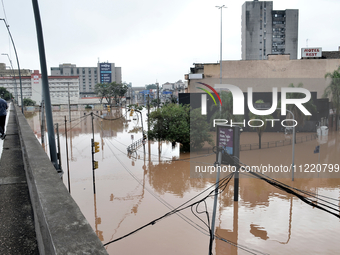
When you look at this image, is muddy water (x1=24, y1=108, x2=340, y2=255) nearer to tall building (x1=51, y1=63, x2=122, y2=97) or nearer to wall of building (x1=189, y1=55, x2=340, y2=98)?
wall of building (x1=189, y1=55, x2=340, y2=98)

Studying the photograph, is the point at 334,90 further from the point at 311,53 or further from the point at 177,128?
the point at 177,128

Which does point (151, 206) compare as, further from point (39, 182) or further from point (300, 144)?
point (300, 144)

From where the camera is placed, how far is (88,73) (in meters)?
177

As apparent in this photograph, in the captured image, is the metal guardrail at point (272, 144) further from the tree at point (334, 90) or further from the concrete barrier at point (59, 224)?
the concrete barrier at point (59, 224)

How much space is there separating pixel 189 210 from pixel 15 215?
1395 cm

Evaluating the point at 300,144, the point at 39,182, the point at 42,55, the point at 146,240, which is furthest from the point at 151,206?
the point at 300,144

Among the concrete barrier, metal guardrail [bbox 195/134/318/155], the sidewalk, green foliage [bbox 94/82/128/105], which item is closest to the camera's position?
the concrete barrier

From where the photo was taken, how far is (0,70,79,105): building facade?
114 metres

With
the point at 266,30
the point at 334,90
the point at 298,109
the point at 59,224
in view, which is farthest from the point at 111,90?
the point at 59,224

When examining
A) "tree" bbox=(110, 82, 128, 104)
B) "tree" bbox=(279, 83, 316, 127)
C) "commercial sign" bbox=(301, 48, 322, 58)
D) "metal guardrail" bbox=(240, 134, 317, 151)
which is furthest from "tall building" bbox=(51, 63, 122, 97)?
"metal guardrail" bbox=(240, 134, 317, 151)

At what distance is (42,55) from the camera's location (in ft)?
Result: 23.2

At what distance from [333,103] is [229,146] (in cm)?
3218

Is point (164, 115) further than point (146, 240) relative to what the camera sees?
Yes

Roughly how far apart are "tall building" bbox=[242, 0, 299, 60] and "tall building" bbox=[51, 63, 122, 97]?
108 meters
